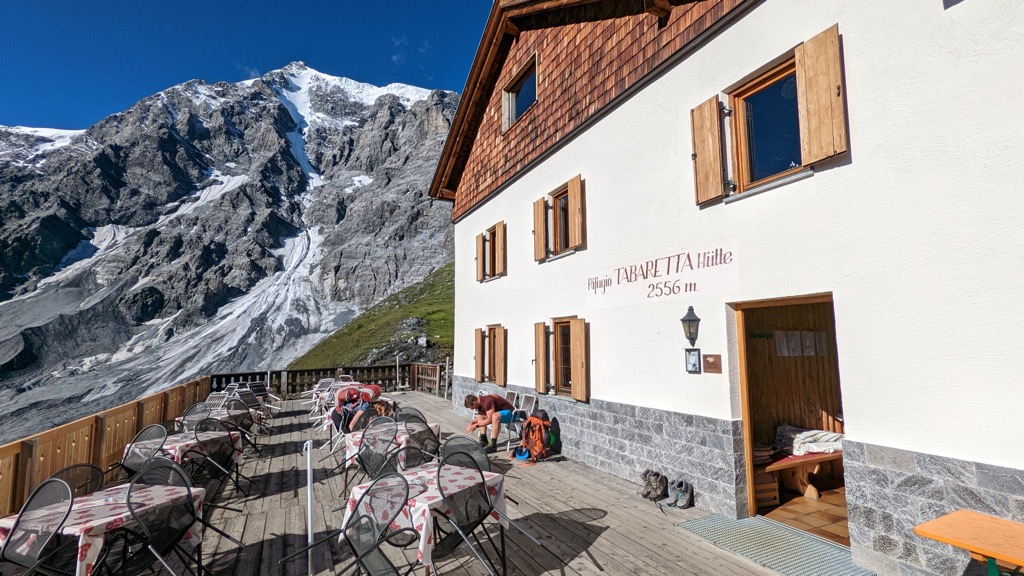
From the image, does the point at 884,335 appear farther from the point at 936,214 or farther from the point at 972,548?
the point at 972,548

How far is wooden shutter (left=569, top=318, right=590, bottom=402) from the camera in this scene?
707 centimetres

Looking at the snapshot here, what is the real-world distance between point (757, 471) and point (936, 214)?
122 inches

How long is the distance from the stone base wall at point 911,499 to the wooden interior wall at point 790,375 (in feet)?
8.67

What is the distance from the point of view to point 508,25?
10.1m

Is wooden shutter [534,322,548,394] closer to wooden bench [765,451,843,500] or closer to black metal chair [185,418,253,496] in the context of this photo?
wooden bench [765,451,843,500]

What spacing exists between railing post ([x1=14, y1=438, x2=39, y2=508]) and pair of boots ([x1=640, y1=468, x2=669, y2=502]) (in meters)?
6.56

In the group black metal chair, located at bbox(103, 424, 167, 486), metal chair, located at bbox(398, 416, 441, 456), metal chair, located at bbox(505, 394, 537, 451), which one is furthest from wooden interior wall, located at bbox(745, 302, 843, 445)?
black metal chair, located at bbox(103, 424, 167, 486)

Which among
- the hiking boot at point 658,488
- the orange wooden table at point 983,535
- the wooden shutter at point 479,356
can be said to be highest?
the wooden shutter at point 479,356

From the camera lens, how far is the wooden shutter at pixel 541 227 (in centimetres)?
861

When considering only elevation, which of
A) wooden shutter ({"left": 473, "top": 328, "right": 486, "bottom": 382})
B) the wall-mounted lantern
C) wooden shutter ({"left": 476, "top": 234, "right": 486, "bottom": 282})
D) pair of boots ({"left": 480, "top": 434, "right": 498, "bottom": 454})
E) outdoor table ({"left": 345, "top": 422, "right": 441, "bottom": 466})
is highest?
wooden shutter ({"left": 476, "top": 234, "right": 486, "bottom": 282})

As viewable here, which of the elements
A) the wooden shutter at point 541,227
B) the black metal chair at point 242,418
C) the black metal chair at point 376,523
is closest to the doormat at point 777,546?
the black metal chair at point 376,523

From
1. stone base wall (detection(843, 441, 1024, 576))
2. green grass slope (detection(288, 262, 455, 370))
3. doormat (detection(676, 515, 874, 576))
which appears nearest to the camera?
stone base wall (detection(843, 441, 1024, 576))

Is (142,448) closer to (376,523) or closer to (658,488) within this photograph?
(376,523)

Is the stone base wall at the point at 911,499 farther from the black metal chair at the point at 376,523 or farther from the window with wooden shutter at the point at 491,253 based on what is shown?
the window with wooden shutter at the point at 491,253
